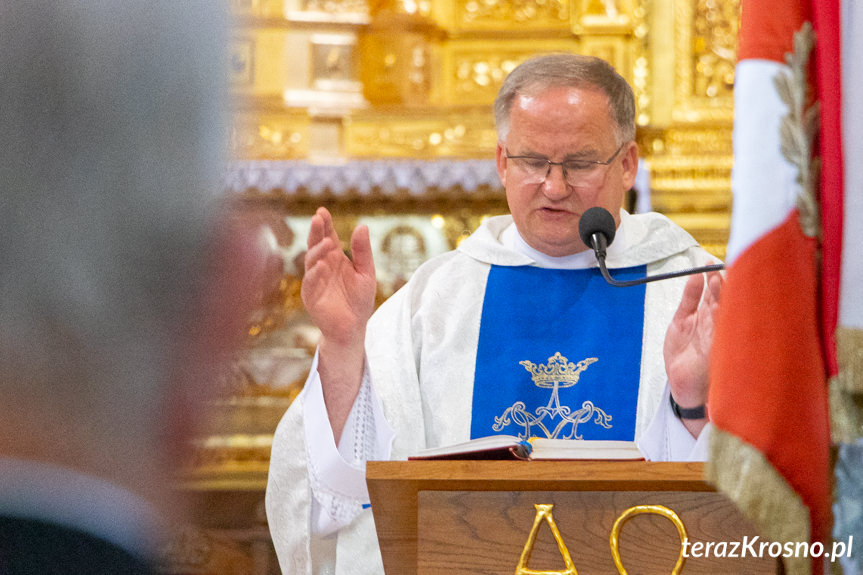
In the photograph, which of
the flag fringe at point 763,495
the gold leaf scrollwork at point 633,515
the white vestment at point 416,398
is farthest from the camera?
the white vestment at point 416,398

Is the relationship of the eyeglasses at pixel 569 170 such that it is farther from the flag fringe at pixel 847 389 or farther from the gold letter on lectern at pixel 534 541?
the flag fringe at pixel 847 389

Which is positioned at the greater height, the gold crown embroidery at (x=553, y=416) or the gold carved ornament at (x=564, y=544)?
the gold carved ornament at (x=564, y=544)

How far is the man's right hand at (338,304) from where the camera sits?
8.64 ft

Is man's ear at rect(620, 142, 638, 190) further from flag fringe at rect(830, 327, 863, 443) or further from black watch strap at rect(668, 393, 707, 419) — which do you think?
flag fringe at rect(830, 327, 863, 443)

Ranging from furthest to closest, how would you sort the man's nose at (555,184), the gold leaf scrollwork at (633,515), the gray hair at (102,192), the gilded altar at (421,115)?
1. the gilded altar at (421,115)
2. the man's nose at (555,184)
3. the gold leaf scrollwork at (633,515)
4. the gray hair at (102,192)

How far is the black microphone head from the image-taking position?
260 centimetres

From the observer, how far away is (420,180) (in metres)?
6.10

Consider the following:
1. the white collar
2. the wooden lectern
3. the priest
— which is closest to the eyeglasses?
the priest

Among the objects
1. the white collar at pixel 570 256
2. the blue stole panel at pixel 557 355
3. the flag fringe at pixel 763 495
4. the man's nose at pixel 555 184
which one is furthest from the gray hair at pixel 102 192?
the white collar at pixel 570 256

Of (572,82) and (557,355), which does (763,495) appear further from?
(572,82)

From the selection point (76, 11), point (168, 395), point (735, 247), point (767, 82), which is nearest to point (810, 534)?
point (735, 247)

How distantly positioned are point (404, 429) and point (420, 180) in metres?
3.22

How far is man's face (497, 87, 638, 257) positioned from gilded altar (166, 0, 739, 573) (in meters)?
2.58

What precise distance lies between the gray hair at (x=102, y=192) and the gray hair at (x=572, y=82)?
8.91 ft
